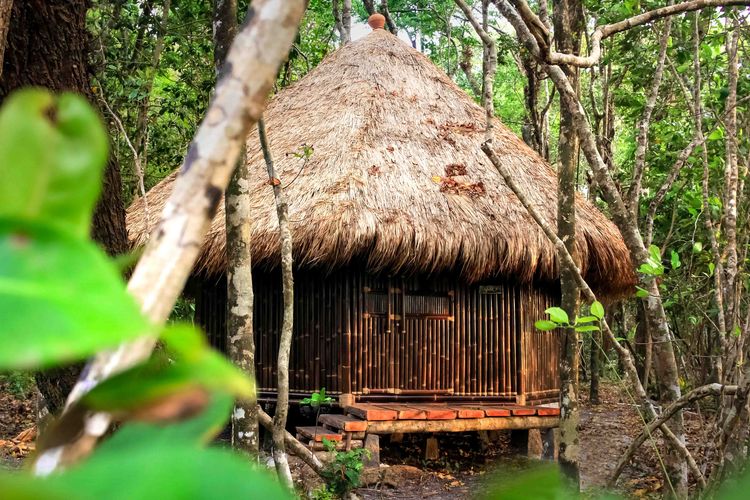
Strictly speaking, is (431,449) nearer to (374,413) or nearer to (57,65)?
(374,413)

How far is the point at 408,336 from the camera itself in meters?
6.66

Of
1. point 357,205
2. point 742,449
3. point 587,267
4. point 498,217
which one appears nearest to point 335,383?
point 357,205

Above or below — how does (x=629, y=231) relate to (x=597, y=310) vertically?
above

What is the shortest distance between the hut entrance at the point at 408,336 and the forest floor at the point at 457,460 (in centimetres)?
59

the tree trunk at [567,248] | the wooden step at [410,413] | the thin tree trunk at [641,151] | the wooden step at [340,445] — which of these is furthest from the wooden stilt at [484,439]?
the thin tree trunk at [641,151]

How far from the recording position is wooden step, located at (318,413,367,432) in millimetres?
5754

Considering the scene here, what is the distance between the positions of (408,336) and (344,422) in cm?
119

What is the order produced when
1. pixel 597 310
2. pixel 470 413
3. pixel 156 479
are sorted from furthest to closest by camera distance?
pixel 470 413
pixel 597 310
pixel 156 479

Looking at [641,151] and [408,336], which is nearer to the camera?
[641,151]

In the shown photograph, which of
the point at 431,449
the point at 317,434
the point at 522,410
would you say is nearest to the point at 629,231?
the point at 317,434

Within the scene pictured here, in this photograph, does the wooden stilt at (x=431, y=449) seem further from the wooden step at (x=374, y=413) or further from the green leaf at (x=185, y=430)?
the green leaf at (x=185, y=430)

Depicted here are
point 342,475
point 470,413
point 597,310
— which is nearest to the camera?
point 597,310

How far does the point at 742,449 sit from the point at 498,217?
4.39 metres

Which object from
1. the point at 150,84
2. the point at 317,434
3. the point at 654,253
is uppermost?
the point at 150,84
